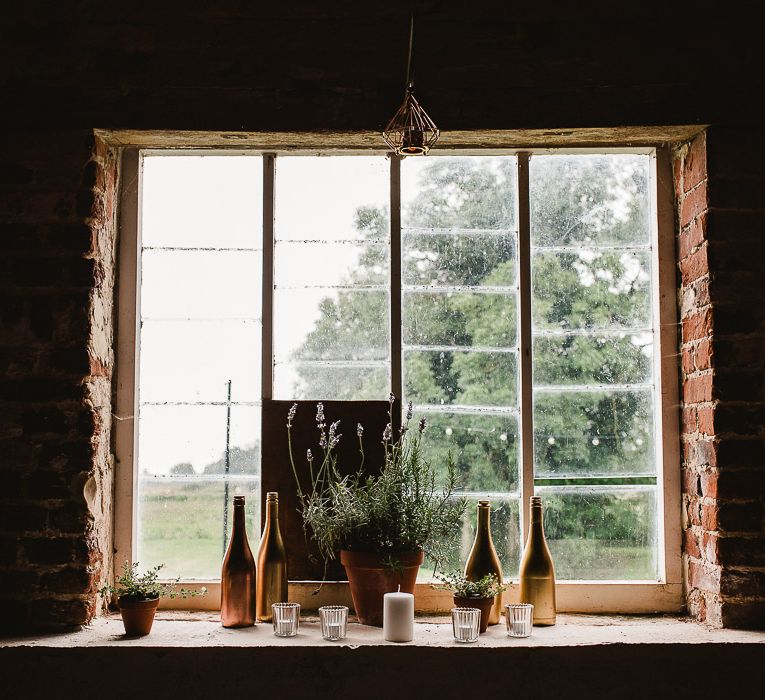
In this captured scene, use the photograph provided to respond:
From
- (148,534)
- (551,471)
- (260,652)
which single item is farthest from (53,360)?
(551,471)

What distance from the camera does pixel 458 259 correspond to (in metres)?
2.42

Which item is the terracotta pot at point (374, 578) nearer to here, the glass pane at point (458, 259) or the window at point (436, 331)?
the window at point (436, 331)

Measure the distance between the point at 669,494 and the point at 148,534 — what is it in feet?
5.30

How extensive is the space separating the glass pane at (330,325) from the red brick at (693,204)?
3.13 feet

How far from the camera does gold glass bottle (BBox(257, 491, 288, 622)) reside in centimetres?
221

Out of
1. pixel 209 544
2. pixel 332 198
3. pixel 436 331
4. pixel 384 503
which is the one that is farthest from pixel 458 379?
pixel 209 544

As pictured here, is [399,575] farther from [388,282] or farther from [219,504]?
[388,282]

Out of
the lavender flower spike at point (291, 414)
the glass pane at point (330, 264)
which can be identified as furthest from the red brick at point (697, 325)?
the lavender flower spike at point (291, 414)

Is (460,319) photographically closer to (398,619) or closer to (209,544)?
(398,619)

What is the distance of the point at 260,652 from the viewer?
1.95 m

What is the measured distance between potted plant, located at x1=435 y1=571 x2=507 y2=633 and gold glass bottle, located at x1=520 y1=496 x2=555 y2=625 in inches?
4.2

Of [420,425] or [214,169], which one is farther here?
[214,169]

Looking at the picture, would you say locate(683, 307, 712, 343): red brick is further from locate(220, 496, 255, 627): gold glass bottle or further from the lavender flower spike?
locate(220, 496, 255, 627): gold glass bottle

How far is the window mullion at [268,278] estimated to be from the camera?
2.35m
